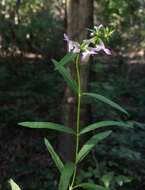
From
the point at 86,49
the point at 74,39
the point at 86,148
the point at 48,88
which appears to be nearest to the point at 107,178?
the point at 74,39

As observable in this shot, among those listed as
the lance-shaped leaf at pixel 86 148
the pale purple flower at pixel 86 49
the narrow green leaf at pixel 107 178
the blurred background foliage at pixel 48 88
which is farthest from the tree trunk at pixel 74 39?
the pale purple flower at pixel 86 49

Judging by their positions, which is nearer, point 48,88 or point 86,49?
point 86,49

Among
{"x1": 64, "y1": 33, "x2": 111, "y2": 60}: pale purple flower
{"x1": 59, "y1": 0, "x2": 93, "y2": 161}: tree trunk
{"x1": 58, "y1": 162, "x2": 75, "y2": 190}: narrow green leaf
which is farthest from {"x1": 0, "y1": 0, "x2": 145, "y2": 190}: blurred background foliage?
{"x1": 58, "y1": 162, "x2": 75, "y2": 190}: narrow green leaf

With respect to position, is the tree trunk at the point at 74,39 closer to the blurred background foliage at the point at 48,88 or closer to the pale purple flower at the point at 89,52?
the blurred background foliage at the point at 48,88

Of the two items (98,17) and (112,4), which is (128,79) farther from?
(112,4)

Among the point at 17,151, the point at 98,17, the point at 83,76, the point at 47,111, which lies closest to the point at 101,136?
the point at 83,76

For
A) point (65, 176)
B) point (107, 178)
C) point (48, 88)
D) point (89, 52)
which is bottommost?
point (107, 178)

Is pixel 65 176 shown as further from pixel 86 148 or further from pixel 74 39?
pixel 74 39
